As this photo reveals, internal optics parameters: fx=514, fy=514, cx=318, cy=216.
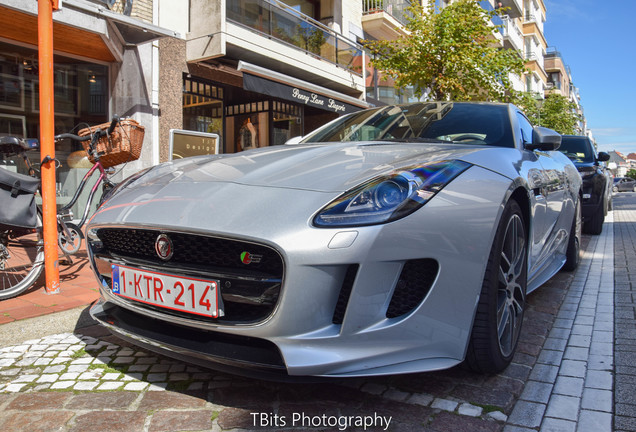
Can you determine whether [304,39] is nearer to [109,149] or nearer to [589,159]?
[589,159]

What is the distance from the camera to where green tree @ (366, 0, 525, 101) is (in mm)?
11094

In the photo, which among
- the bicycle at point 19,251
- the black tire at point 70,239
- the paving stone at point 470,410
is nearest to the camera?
the paving stone at point 470,410

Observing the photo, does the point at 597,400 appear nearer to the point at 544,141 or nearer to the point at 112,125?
the point at 544,141

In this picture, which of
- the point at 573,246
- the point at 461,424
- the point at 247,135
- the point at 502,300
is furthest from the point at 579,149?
the point at 461,424

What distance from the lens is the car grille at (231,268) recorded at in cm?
168

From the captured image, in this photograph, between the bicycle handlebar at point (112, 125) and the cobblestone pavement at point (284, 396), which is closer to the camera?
the cobblestone pavement at point (284, 396)

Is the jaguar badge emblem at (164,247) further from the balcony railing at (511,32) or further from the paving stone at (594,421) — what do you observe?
the balcony railing at (511,32)

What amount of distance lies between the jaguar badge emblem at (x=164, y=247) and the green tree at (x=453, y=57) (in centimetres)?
1009

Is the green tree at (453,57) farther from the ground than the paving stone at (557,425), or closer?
farther from the ground

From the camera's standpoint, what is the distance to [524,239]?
8.12 ft

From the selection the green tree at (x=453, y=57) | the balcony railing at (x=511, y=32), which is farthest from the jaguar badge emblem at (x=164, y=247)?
the balcony railing at (x=511, y=32)

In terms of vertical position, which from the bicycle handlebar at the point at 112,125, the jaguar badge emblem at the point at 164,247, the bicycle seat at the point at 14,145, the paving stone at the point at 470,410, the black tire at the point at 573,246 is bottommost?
the paving stone at the point at 470,410

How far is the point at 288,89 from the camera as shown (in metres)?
10.2

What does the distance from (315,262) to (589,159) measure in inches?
329
